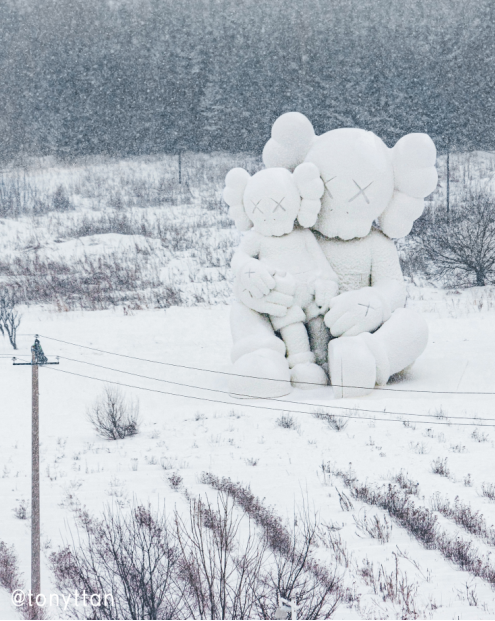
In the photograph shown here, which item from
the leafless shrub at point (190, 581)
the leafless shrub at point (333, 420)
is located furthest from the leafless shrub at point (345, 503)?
the leafless shrub at point (333, 420)

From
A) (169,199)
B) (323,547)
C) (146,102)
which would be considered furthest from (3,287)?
(146,102)

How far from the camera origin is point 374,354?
9.57 m

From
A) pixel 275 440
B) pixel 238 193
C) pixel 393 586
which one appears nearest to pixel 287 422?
pixel 275 440

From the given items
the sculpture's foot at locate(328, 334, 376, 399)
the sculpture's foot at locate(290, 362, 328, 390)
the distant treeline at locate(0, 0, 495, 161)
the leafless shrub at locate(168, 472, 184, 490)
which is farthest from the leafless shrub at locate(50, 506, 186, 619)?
the distant treeline at locate(0, 0, 495, 161)

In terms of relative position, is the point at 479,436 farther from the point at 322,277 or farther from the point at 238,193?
the point at 238,193

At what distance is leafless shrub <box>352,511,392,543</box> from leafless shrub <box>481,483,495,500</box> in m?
0.96

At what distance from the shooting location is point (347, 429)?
8.73 meters

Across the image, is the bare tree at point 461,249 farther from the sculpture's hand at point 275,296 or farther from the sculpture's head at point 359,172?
the sculpture's hand at point 275,296

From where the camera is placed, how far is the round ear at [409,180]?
32.6 ft

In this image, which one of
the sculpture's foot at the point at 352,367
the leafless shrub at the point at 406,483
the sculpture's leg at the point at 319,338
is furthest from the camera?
the sculpture's leg at the point at 319,338

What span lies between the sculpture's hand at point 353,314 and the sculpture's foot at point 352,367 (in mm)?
130

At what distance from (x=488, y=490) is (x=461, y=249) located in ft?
38.6

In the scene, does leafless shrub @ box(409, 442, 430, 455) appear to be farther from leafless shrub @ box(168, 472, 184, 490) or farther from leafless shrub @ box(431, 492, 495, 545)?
leafless shrub @ box(168, 472, 184, 490)

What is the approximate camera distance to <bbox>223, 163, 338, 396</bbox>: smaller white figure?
383 inches
